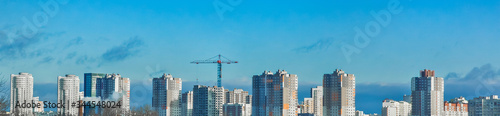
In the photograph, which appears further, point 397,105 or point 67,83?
point 397,105

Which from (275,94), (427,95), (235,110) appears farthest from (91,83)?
(427,95)

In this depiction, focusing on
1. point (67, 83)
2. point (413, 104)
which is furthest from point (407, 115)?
point (67, 83)

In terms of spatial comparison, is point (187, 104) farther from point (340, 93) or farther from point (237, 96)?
point (340, 93)

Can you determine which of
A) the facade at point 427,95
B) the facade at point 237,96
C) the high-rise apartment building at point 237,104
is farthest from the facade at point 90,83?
the facade at point 427,95

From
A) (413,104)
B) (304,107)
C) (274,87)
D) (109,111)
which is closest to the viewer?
(109,111)

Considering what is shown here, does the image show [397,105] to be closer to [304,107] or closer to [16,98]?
[304,107]
